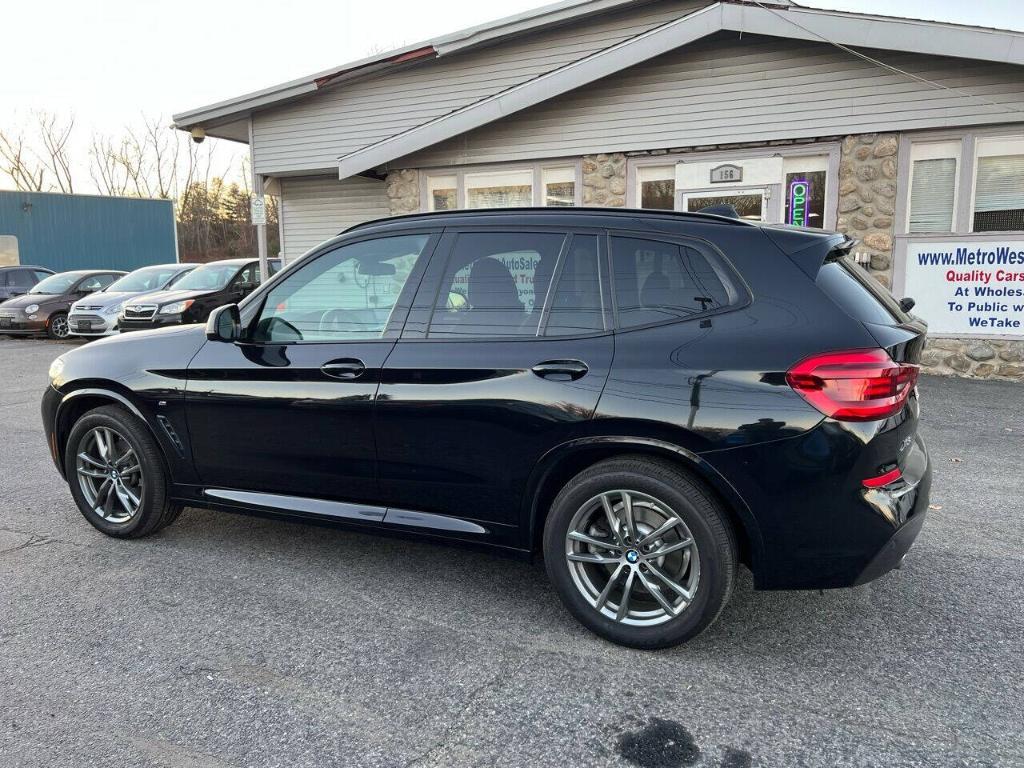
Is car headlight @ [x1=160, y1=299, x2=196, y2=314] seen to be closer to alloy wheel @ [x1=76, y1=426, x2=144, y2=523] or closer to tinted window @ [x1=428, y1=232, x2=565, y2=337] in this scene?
alloy wheel @ [x1=76, y1=426, x2=144, y2=523]

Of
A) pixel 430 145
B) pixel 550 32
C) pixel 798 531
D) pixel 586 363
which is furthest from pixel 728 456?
pixel 550 32

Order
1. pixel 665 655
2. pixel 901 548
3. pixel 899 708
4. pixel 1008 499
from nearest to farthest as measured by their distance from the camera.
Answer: pixel 899 708
pixel 901 548
pixel 665 655
pixel 1008 499

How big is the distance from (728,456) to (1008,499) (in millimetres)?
3197

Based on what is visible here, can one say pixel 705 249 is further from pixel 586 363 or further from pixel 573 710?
pixel 573 710

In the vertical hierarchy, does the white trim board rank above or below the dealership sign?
above

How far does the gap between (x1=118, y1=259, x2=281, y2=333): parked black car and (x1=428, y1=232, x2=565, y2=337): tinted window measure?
31.1 feet

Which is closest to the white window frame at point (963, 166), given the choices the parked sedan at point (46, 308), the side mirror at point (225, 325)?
the side mirror at point (225, 325)

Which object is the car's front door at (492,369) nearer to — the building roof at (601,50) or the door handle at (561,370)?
the door handle at (561,370)

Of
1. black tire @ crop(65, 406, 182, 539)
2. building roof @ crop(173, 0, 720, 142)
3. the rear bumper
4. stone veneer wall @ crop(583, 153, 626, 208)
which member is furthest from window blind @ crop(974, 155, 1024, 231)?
black tire @ crop(65, 406, 182, 539)

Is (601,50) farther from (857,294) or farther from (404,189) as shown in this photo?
(857,294)

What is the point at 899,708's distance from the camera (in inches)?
106

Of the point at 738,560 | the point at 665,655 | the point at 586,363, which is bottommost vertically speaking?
the point at 665,655

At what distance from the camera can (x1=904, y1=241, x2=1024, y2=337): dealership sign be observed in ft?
29.9

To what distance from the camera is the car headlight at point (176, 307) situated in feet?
43.4
